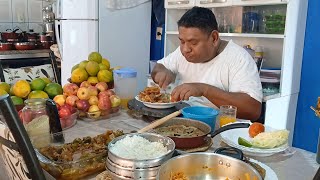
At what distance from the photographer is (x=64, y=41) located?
3.47 metres

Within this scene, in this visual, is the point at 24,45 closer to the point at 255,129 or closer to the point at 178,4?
the point at 178,4

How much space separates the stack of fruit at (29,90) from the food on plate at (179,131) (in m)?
0.68

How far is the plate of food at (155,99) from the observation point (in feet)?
4.88

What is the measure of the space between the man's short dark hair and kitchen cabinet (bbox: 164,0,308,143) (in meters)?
0.83

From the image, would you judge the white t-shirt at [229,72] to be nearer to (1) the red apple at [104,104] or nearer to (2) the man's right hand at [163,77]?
(2) the man's right hand at [163,77]

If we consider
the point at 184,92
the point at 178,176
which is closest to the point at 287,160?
the point at 178,176

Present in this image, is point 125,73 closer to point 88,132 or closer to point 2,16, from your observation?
point 88,132

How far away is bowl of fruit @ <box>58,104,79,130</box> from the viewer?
1.31 metres

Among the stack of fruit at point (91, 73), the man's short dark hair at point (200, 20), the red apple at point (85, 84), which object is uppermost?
the man's short dark hair at point (200, 20)

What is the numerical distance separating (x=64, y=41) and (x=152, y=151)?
9.56 feet

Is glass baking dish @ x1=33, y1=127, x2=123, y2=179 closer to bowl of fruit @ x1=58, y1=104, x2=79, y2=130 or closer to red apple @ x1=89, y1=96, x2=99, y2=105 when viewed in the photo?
bowl of fruit @ x1=58, y1=104, x2=79, y2=130

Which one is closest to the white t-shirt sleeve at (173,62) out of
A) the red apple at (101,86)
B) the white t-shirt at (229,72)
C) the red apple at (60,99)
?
→ the white t-shirt at (229,72)

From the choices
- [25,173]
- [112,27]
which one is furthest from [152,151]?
[112,27]

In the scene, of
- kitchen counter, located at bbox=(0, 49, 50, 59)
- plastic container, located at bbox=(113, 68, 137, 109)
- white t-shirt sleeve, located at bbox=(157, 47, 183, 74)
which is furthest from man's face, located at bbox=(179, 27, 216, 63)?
kitchen counter, located at bbox=(0, 49, 50, 59)
